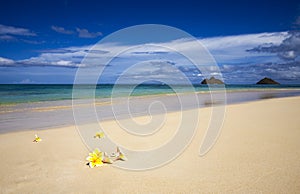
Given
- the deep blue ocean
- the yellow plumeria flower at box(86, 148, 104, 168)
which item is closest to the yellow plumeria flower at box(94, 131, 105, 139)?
the yellow plumeria flower at box(86, 148, 104, 168)

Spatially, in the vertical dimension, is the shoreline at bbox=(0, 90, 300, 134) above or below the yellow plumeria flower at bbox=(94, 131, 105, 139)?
above

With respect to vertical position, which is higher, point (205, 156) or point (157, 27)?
point (157, 27)

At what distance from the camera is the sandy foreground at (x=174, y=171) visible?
2.51 meters

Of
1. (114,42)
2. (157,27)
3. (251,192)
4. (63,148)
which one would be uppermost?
(157,27)

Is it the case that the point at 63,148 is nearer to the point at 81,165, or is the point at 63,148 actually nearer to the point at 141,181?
the point at 81,165

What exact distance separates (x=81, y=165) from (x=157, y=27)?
10.6 feet

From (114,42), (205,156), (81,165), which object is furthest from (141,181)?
(114,42)

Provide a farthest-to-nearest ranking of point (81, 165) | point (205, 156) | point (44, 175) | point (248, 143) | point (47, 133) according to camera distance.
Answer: point (47, 133) < point (248, 143) < point (205, 156) < point (81, 165) < point (44, 175)

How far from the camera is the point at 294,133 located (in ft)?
15.9

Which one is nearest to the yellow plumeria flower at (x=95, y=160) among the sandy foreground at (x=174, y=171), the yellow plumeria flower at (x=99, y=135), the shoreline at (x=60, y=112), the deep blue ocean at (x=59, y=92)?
the sandy foreground at (x=174, y=171)

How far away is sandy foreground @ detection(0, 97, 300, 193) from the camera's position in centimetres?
251

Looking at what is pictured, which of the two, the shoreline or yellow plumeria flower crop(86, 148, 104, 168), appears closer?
yellow plumeria flower crop(86, 148, 104, 168)

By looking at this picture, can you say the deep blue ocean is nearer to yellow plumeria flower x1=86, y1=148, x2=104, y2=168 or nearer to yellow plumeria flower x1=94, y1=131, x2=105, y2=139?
yellow plumeria flower x1=94, y1=131, x2=105, y2=139

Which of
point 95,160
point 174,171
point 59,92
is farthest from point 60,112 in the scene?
point 59,92
